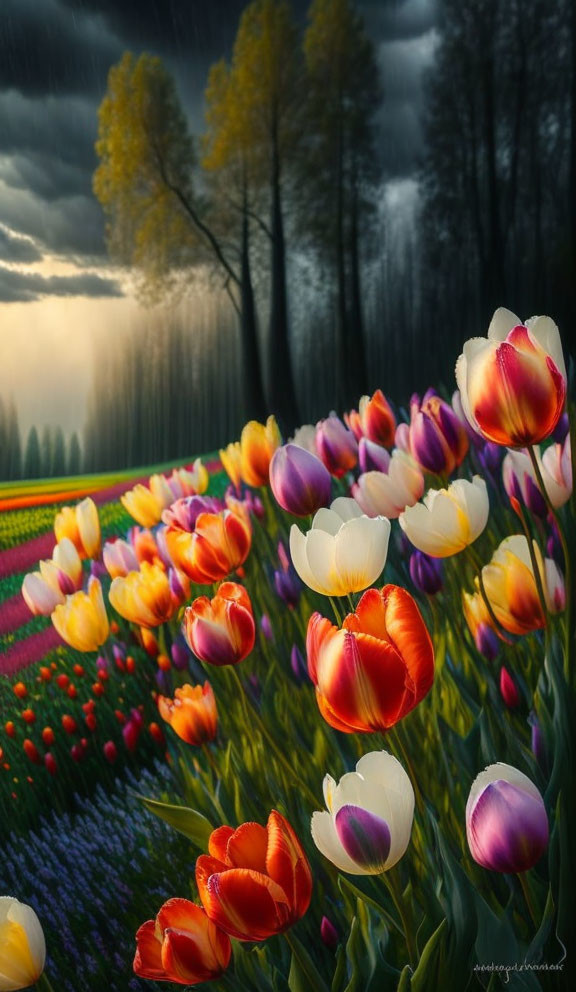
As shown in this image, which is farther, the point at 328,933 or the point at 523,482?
the point at 523,482

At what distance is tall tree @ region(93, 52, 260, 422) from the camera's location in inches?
50.6

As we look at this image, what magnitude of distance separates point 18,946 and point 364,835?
0.98 feet

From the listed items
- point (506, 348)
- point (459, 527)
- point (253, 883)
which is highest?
point (506, 348)

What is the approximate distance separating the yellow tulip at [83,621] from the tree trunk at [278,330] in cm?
45

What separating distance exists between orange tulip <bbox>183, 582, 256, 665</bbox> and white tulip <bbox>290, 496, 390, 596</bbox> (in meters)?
0.09

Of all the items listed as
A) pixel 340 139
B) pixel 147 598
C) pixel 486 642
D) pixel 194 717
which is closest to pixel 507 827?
pixel 486 642

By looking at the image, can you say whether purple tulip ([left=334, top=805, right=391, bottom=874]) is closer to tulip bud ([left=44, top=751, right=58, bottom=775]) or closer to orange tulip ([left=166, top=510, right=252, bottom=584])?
orange tulip ([left=166, top=510, right=252, bottom=584])

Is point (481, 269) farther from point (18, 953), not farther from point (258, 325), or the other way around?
point (18, 953)

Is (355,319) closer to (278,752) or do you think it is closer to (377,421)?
(377,421)

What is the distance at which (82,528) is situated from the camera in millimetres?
1200

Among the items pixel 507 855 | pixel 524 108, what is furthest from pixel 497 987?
pixel 524 108

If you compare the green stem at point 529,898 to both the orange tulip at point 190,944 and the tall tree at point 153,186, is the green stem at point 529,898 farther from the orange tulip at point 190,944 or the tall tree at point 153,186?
the tall tree at point 153,186

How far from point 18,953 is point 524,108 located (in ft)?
4.17

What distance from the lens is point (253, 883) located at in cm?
48
